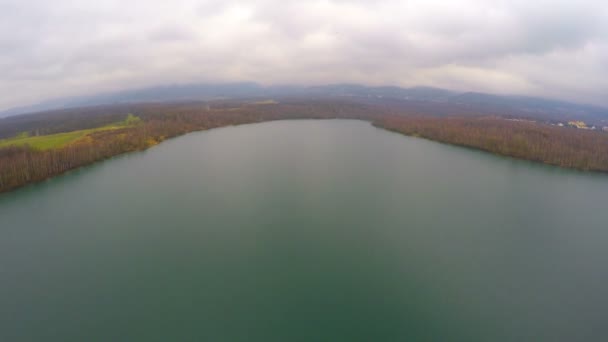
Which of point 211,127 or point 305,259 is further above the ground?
point 211,127

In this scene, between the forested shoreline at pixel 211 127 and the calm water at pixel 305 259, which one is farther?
the forested shoreline at pixel 211 127

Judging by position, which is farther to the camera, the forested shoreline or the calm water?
the forested shoreline

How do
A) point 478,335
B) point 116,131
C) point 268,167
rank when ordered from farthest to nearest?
point 116,131, point 268,167, point 478,335

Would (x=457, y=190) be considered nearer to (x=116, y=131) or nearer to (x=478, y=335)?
(x=478, y=335)

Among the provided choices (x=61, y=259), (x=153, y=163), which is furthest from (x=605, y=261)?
(x=153, y=163)

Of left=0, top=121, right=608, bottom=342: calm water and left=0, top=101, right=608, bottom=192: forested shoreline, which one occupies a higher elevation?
left=0, top=101, right=608, bottom=192: forested shoreline

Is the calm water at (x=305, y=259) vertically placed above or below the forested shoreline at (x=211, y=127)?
below

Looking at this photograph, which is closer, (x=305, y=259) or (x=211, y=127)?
(x=305, y=259)

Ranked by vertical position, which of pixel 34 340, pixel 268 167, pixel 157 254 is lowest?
pixel 34 340
